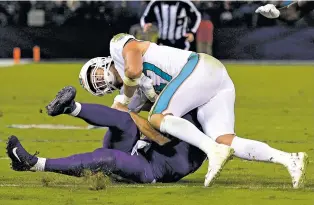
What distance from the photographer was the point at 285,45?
2795 centimetres

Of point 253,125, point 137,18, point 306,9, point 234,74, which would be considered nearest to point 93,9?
point 137,18

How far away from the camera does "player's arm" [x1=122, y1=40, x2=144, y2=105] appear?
769cm

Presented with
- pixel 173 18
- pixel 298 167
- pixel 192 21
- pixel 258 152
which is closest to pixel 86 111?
pixel 258 152

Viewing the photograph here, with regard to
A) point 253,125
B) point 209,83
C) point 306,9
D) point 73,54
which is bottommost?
point 73,54

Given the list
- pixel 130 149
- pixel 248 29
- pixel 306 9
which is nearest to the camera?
pixel 130 149

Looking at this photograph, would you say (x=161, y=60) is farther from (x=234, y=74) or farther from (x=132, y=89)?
(x=234, y=74)

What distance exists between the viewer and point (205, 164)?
9.27m

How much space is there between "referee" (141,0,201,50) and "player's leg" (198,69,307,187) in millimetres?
11597

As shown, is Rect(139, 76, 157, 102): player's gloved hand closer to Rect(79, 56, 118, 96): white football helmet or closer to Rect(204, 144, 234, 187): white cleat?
Rect(79, 56, 118, 96): white football helmet

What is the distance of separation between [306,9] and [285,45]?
17.1 m

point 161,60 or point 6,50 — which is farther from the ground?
point 161,60

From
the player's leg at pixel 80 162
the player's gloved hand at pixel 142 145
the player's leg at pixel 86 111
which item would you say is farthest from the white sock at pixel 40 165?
the player's gloved hand at pixel 142 145

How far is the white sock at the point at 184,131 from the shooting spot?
24.2 feet

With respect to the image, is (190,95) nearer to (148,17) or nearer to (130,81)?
(130,81)
